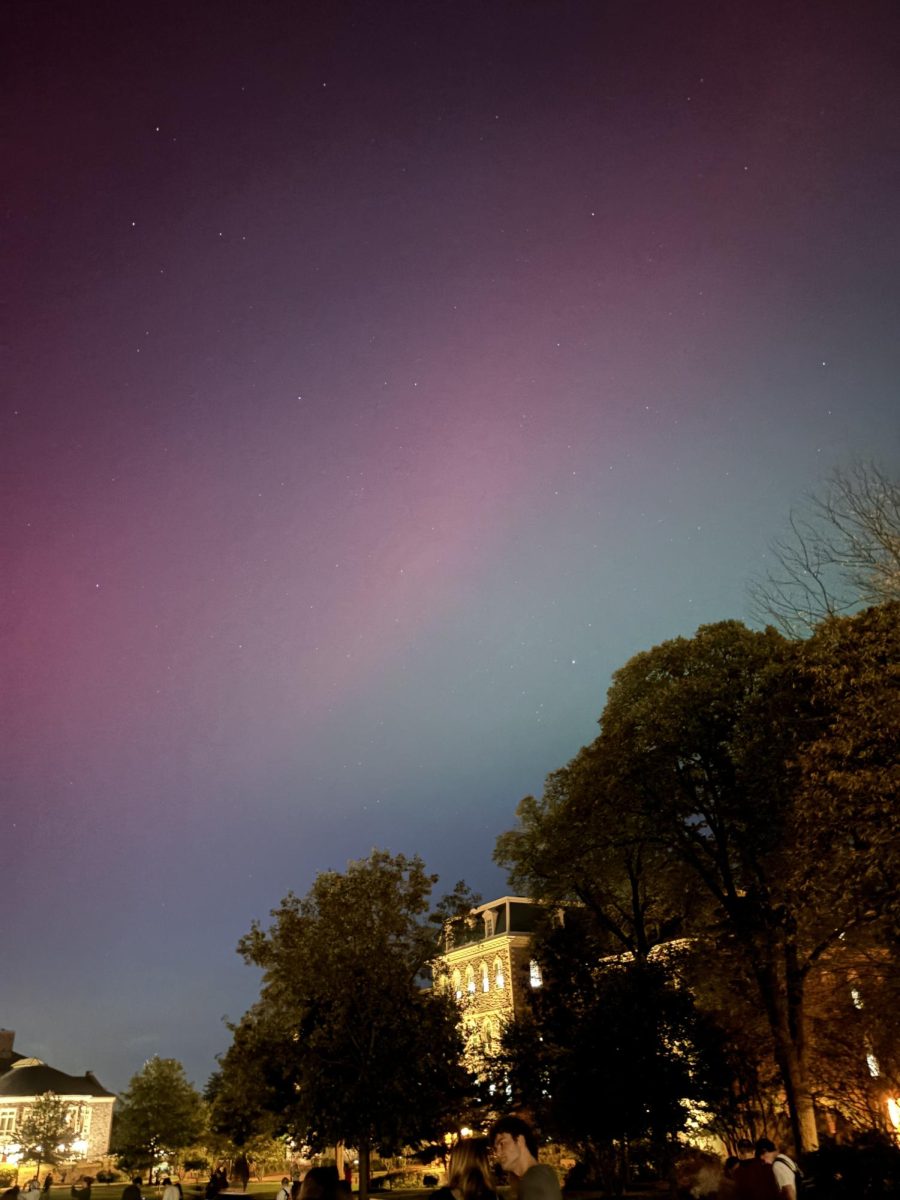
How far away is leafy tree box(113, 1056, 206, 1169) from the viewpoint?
6831cm

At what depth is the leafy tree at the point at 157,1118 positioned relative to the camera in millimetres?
68312

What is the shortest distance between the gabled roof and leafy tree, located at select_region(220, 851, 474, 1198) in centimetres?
9784

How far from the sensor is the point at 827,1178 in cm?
1722

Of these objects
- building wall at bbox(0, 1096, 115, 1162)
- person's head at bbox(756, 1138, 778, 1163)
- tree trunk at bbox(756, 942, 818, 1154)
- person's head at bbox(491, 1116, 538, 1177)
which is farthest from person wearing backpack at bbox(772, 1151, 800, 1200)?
building wall at bbox(0, 1096, 115, 1162)

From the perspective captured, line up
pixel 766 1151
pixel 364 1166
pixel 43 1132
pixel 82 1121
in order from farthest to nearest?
pixel 82 1121, pixel 43 1132, pixel 364 1166, pixel 766 1151

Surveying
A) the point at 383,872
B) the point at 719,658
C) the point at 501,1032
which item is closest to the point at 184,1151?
the point at 501,1032

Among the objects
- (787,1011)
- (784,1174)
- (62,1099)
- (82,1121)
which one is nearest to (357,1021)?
(787,1011)

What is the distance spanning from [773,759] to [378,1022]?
13.5 metres

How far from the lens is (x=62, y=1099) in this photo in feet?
343

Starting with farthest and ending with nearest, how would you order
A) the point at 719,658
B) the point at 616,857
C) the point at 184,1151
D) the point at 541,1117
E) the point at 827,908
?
the point at 184,1151 → the point at 616,857 → the point at 719,658 → the point at 541,1117 → the point at 827,908

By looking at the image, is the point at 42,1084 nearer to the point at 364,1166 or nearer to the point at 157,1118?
the point at 157,1118

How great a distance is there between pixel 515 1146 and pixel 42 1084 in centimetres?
12897

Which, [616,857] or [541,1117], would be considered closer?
[541,1117]

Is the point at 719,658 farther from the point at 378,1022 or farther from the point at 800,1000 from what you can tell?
the point at 378,1022
